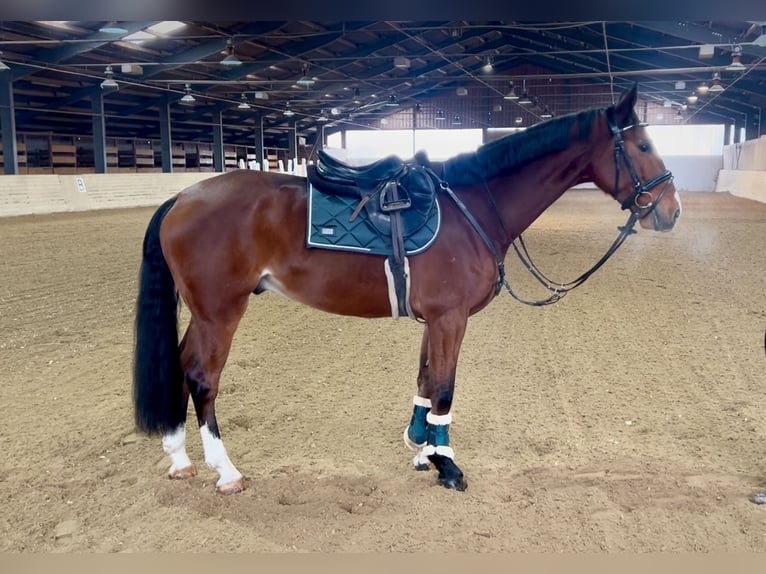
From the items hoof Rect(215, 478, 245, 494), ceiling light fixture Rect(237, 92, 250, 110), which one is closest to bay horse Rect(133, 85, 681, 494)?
hoof Rect(215, 478, 245, 494)

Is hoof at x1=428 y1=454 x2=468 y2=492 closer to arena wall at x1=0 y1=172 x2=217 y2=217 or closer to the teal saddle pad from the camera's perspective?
the teal saddle pad

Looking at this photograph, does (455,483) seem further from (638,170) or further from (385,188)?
(638,170)

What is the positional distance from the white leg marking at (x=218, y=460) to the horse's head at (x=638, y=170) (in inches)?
82.2

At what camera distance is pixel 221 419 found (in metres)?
3.50

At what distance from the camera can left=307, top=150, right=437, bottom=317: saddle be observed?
2752 mm

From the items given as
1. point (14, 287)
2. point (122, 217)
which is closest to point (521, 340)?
point (14, 287)

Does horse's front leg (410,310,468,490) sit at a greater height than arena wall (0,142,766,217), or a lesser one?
lesser

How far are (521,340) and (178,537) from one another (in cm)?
335

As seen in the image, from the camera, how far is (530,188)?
2.89 metres

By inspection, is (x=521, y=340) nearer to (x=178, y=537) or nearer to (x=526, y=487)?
(x=526, y=487)

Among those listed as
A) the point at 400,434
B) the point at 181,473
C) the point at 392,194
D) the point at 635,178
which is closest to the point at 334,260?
the point at 392,194

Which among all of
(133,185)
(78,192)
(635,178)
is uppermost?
(635,178)

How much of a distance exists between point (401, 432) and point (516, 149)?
157 centimetres

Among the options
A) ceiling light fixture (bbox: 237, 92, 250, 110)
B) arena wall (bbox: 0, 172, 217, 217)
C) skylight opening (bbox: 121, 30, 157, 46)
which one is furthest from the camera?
ceiling light fixture (bbox: 237, 92, 250, 110)
